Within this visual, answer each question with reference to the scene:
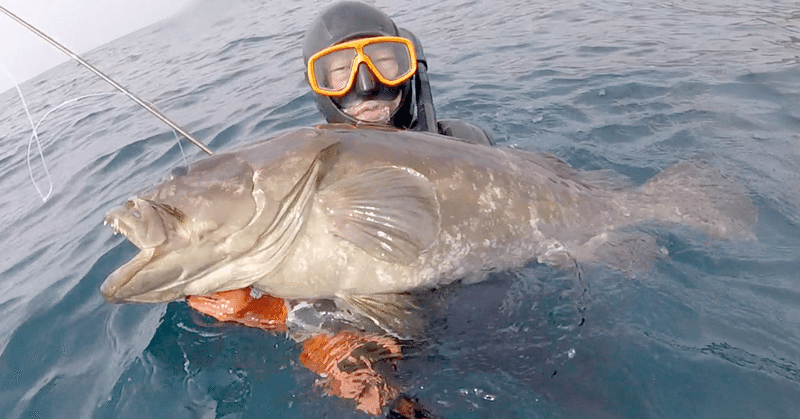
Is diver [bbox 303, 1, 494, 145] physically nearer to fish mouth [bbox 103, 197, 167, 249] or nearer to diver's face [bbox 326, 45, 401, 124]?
diver's face [bbox 326, 45, 401, 124]

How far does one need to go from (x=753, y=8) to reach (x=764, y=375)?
9.04 metres

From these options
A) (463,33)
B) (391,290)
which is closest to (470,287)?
(391,290)

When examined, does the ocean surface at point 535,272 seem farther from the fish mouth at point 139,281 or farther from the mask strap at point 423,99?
the mask strap at point 423,99

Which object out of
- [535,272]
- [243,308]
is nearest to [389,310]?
[243,308]

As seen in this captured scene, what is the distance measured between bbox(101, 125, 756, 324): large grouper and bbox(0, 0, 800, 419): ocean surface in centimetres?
31

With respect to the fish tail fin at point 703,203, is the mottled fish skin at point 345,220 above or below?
above

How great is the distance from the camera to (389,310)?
2.69 m

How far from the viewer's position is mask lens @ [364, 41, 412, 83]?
12.6ft

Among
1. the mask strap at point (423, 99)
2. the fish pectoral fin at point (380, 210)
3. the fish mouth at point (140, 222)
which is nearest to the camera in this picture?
the fish mouth at point (140, 222)

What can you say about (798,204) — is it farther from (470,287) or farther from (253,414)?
(253,414)

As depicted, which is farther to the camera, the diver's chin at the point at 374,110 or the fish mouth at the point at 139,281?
the diver's chin at the point at 374,110

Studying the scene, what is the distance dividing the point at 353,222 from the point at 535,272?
4.67 ft

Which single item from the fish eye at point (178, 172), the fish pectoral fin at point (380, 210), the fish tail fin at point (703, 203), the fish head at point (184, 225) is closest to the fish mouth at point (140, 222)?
the fish head at point (184, 225)

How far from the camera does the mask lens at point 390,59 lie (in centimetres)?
384
